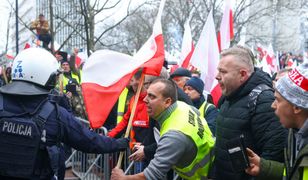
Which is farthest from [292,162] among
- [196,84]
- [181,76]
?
[181,76]

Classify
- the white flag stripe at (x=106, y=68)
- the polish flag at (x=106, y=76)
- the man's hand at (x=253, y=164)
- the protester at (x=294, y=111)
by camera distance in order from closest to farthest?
the protester at (x=294, y=111) → the man's hand at (x=253, y=164) → the polish flag at (x=106, y=76) → the white flag stripe at (x=106, y=68)

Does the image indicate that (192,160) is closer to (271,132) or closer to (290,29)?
(271,132)

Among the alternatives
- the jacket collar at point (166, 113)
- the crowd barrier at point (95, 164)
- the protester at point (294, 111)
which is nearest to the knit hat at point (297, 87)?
the protester at point (294, 111)

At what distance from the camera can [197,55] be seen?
26.1 feet

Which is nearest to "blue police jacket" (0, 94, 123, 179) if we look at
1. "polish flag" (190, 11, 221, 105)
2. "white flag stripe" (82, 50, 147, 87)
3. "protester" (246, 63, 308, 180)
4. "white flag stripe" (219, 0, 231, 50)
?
"white flag stripe" (82, 50, 147, 87)

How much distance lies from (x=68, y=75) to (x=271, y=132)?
25.3 feet

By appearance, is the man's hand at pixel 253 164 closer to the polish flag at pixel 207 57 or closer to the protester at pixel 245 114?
the protester at pixel 245 114

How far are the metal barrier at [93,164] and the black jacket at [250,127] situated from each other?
7.77 feet

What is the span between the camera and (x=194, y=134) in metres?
3.71

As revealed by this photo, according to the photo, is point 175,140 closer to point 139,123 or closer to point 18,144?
point 18,144

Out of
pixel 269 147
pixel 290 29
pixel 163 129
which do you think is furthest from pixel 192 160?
pixel 290 29

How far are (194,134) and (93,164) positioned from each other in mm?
3975

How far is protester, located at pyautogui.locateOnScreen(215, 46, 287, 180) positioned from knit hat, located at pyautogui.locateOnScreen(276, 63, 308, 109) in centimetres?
68

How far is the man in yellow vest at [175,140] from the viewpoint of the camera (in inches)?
141
